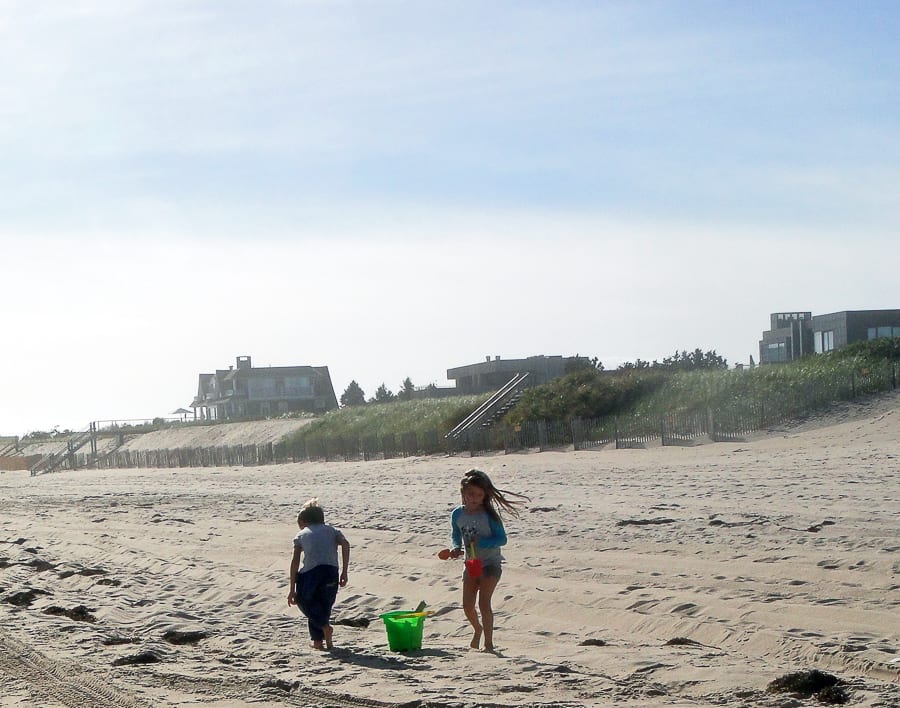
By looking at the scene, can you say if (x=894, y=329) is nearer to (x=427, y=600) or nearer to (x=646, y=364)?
(x=646, y=364)

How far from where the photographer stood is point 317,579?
30.1 feet

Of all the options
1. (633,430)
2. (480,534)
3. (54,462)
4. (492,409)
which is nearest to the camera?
(480,534)

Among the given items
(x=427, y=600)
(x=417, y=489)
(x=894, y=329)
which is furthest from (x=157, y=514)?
(x=894, y=329)

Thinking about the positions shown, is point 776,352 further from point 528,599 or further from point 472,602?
point 472,602

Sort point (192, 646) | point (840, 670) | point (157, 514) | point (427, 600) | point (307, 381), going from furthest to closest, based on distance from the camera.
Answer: point (307, 381) → point (157, 514) → point (427, 600) → point (192, 646) → point (840, 670)

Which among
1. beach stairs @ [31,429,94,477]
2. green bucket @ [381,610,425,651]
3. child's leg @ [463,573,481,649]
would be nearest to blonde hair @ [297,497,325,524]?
green bucket @ [381,610,425,651]

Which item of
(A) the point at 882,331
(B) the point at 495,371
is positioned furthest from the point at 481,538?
(B) the point at 495,371

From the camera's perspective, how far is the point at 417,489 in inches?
994

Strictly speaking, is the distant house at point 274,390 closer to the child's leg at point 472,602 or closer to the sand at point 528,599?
the sand at point 528,599

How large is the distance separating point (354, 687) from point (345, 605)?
13.8 feet

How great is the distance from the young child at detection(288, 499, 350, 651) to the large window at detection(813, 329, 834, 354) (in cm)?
4639

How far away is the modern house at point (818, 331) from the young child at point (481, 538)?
4033 cm

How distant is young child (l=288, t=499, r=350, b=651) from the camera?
29.9 ft

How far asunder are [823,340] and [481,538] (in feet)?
157
